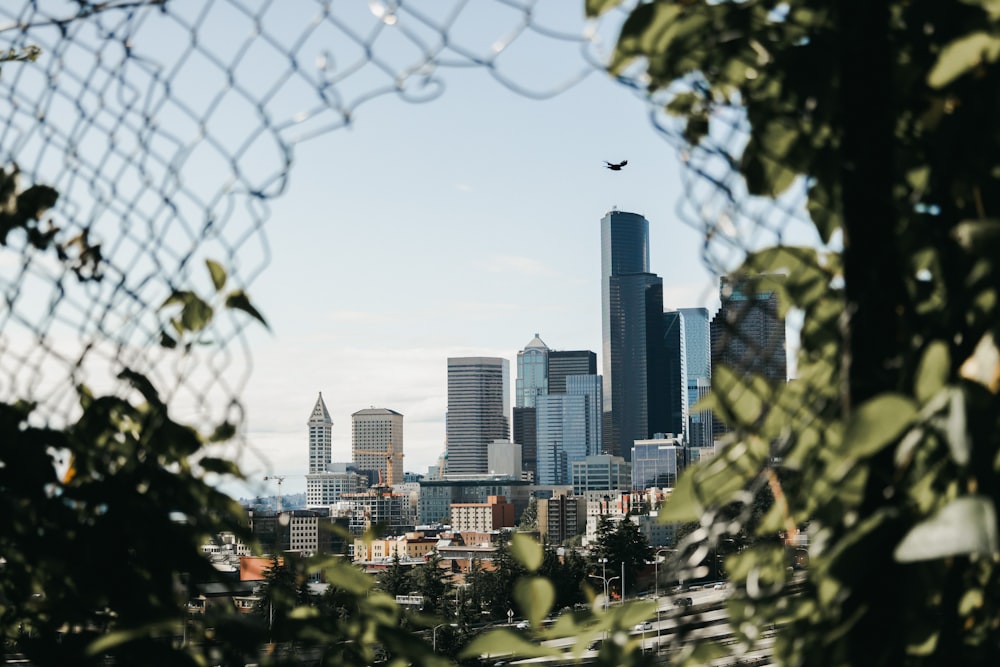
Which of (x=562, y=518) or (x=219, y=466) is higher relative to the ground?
(x=219, y=466)

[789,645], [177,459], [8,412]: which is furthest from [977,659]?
[8,412]

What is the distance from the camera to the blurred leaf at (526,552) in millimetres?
757

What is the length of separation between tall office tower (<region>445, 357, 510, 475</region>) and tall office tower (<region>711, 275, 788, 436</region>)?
107 meters

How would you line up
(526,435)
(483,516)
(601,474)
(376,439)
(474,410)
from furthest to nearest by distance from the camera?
(526,435), (376,439), (474,410), (601,474), (483,516)

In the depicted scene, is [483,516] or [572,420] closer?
[483,516]

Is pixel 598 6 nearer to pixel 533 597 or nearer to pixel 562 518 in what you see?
pixel 533 597

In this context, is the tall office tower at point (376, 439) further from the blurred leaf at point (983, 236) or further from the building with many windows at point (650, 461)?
the blurred leaf at point (983, 236)

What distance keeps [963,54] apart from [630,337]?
4502 inches

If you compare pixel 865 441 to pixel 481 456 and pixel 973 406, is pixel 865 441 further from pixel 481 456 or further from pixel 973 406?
pixel 481 456

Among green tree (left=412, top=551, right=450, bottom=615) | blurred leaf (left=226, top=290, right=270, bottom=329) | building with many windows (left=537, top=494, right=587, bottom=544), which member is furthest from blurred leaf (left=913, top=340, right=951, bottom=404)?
building with many windows (left=537, top=494, right=587, bottom=544)

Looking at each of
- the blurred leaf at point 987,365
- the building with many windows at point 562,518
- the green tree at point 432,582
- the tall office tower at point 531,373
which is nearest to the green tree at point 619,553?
the green tree at point 432,582

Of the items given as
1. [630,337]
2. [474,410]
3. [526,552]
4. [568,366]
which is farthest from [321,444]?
[526,552]

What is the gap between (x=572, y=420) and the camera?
11931 cm

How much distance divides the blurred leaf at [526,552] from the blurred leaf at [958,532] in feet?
1.09
